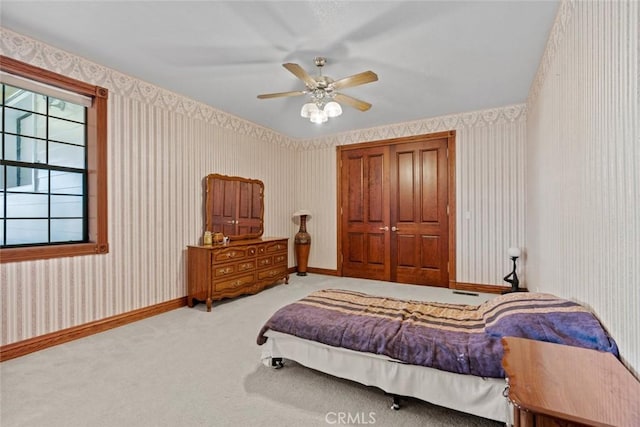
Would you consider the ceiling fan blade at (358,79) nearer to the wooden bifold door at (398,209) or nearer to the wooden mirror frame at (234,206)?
the wooden mirror frame at (234,206)

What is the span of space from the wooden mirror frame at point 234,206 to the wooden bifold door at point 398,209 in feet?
5.21

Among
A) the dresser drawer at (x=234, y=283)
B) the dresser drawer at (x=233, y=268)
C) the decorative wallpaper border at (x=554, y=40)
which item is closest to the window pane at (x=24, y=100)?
the dresser drawer at (x=233, y=268)

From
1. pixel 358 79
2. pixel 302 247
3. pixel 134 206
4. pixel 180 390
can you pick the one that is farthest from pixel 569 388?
pixel 302 247

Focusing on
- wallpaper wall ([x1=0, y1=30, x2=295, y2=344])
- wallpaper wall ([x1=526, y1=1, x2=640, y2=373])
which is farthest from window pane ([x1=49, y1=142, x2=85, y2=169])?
wallpaper wall ([x1=526, y1=1, x2=640, y2=373])

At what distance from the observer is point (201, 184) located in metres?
4.22

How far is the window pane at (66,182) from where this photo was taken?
2937 millimetres

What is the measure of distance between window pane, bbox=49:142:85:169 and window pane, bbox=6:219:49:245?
58 centimetres

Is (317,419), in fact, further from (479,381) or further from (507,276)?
(507,276)

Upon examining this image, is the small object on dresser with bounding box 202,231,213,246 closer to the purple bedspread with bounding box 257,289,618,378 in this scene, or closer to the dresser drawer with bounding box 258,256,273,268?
the dresser drawer with bounding box 258,256,273,268

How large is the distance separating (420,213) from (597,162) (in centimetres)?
349

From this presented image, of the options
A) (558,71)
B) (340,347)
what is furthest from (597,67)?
(340,347)

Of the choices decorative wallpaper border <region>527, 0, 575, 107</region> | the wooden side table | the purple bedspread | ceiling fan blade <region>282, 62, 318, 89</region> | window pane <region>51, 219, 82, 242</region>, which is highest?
decorative wallpaper border <region>527, 0, 575, 107</region>

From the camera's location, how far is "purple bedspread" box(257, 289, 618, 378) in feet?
5.03

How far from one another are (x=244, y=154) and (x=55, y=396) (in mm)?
3687
